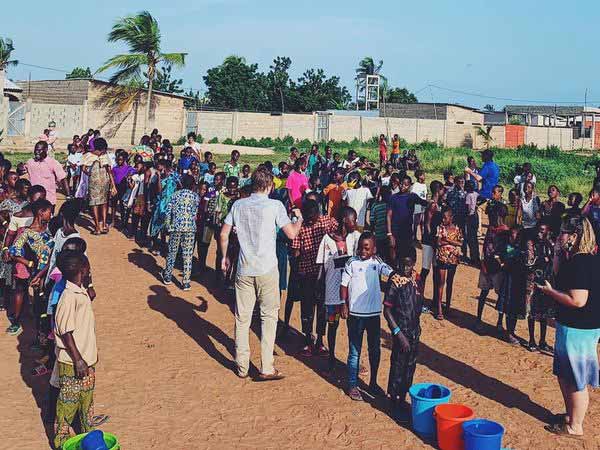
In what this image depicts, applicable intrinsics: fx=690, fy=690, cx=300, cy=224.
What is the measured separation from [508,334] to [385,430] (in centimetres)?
330

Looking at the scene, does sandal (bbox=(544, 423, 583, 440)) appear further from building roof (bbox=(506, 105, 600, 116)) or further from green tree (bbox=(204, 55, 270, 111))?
building roof (bbox=(506, 105, 600, 116))

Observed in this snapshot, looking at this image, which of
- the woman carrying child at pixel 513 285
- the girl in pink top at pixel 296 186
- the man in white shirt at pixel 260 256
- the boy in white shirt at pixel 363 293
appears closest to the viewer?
the boy in white shirt at pixel 363 293

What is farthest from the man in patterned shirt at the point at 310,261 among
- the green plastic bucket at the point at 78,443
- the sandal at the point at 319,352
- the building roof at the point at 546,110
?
the building roof at the point at 546,110

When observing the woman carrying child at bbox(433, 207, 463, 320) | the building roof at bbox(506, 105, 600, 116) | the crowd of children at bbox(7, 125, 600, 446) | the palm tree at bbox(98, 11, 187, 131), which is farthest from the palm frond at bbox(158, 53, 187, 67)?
the building roof at bbox(506, 105, 600, 116)

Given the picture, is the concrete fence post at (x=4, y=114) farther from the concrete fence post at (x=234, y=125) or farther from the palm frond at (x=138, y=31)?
the concrete fence post at (x=234, y=125)

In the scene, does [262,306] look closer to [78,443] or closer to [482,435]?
[78,443]

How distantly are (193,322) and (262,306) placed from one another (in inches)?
96.6

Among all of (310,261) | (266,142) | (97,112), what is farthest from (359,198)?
(266,142)

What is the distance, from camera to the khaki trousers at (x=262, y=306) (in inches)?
287

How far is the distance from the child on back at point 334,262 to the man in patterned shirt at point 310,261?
384 millimetres

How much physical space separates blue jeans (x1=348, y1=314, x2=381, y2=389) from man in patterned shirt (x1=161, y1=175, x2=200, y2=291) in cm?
423

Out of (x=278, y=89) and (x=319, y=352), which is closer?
(x=319, y=352)

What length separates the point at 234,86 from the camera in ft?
183

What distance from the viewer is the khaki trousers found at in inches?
287
